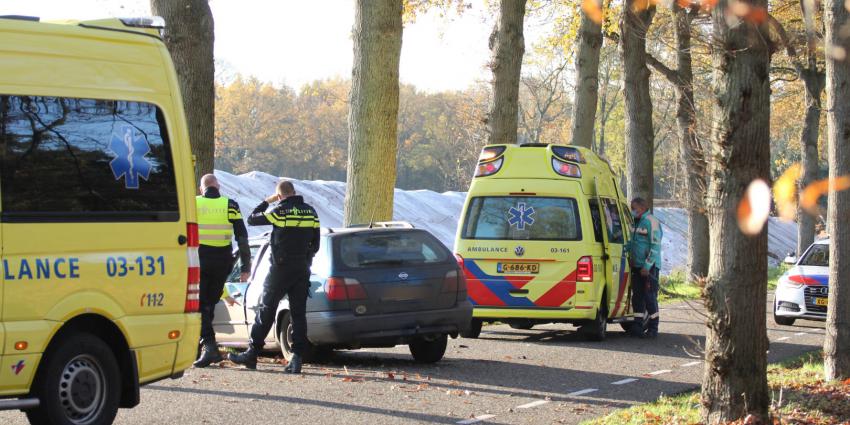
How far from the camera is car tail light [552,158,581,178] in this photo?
15.6 m

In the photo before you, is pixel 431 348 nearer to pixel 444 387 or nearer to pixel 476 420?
pixel 444 387

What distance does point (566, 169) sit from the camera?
1560 centimetres

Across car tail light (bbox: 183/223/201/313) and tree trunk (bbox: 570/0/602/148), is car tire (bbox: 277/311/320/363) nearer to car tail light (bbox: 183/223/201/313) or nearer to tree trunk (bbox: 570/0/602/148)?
car tail light (bbox: 183/223/201/313)

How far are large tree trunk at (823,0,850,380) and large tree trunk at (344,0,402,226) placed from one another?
21.4 ft

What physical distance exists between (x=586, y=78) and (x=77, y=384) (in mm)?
18283

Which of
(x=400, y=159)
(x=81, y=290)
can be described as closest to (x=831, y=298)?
(x=81, y=290)

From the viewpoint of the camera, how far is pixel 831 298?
11.6m

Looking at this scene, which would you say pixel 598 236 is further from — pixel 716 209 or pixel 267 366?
pixel 716 209

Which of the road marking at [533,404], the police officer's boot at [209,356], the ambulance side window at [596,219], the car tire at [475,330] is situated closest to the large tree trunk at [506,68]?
the ambulance side window at [596,219]

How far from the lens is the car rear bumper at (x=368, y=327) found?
11.9 m

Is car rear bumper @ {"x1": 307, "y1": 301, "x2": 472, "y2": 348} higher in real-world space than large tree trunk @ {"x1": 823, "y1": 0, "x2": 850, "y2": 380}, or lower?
lower

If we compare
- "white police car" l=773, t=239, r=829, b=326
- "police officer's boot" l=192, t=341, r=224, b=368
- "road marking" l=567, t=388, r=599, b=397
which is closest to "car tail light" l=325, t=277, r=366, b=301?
"police officer's boot" l=192, t=341, r=224, b=368

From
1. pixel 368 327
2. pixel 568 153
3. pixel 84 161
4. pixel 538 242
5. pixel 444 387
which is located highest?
pixel 568 153

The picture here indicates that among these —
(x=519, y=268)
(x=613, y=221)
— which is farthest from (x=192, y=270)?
(x=613, y=221)
